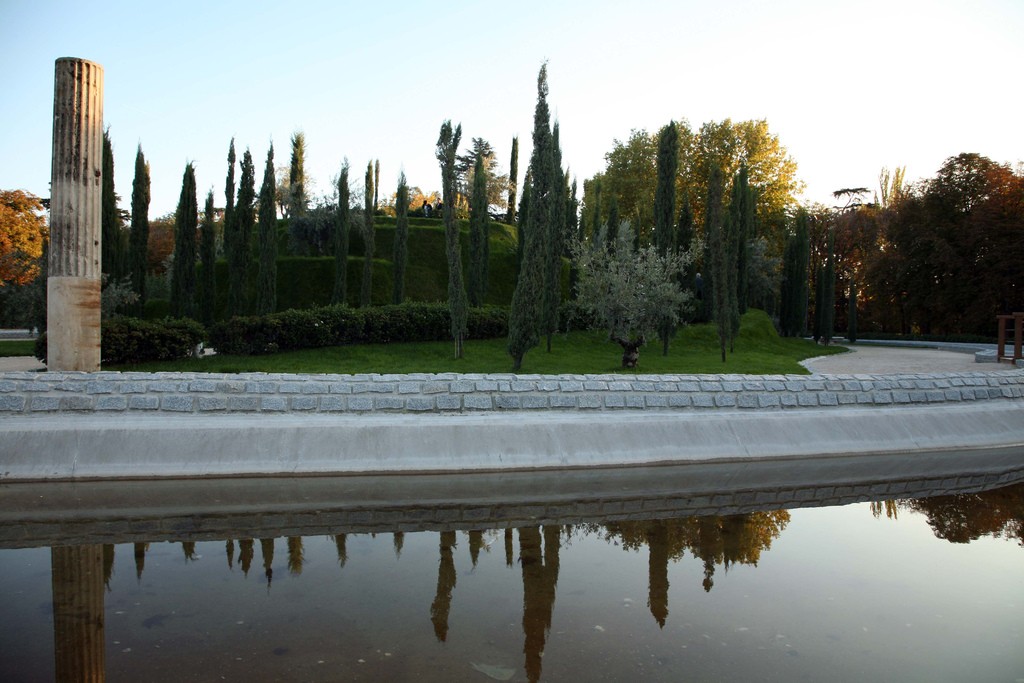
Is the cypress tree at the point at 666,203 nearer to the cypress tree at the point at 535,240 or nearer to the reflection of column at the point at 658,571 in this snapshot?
the cypress tree at the point at 535,240

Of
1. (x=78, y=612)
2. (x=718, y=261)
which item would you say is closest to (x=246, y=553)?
(x=78, y=612)

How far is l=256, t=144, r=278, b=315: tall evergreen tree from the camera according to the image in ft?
72.9

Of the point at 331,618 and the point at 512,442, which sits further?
the point at 512,442

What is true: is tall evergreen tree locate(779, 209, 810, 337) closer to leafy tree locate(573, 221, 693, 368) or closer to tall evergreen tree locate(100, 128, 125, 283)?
leafy tree locate(573, 221, 693, 368)

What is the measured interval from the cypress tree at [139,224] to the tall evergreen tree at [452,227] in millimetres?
10725

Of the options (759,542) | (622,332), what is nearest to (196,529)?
(759,542)

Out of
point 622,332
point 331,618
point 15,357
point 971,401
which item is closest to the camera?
point 331,618

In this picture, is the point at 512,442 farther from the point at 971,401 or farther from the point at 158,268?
the point at 158,268

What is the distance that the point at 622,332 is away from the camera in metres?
19.1

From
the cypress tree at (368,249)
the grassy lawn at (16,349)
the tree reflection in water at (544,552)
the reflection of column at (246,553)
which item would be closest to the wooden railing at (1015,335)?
the tree reflection in water at (544,552)

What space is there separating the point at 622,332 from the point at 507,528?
12.5m

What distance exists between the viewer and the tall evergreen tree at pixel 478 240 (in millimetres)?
23109

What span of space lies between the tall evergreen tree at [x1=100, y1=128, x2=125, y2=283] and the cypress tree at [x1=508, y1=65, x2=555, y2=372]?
40.2ft

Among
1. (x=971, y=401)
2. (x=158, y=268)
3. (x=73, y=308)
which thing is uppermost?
(x=158, y=268)
